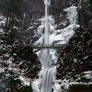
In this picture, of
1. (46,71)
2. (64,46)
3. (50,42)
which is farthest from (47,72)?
(50,42)

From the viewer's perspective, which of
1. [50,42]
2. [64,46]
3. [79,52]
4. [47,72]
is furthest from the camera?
[50,42]

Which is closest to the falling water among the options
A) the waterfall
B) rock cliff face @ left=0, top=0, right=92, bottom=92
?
the waterfall

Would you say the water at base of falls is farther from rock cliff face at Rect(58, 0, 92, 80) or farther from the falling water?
rock cliff face at Rect(58, 0, 92, 80)

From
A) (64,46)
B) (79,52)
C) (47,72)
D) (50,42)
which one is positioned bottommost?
(47,72)

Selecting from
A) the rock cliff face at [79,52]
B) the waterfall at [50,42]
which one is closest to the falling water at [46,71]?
the waterfall at [50,42]

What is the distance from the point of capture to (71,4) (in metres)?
14.4

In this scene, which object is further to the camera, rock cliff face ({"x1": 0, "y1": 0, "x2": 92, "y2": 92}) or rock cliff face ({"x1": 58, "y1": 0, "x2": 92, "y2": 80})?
rock cliff face ({"x1": 0, "y1": 0, "x2": 92, "y2": 92})

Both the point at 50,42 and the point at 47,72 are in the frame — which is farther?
the point at 50,42

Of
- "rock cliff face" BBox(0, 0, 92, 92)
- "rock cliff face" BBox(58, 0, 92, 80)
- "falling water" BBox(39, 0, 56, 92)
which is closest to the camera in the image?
"falling water" BBox(39, 0, 56, 92)

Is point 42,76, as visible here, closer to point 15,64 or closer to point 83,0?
point 15,64

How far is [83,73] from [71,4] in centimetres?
534

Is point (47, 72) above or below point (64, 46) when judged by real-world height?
below

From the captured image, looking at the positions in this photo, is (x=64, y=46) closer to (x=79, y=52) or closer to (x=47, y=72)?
(x=79, y=52)

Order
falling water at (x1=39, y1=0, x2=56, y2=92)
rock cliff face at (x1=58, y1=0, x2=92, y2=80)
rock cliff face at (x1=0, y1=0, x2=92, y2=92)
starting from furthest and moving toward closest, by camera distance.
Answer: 1. rock cliff face at (x1=0, y1=0, x2=92, y2=92)
2. rock cliff face at (x1=58, y1=0, x2=92, y2=80)
3. falling water at (x1=39, y1=0, x2=56, y2=92)
